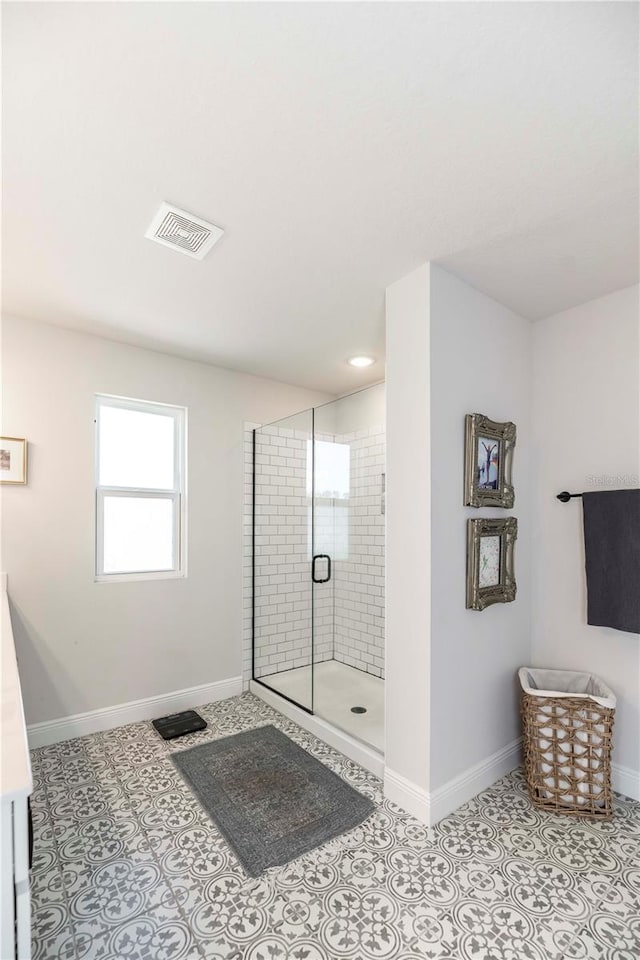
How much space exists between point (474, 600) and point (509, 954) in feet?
3.90

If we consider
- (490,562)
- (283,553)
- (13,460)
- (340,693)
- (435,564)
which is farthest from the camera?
(283,553)

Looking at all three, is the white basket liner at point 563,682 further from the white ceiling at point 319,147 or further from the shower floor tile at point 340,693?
the white ceiling at point 319,147

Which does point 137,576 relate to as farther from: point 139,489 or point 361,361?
point 361,361

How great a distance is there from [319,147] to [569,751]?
2.64 m

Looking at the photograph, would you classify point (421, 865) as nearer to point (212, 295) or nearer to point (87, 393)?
point (212, 295)

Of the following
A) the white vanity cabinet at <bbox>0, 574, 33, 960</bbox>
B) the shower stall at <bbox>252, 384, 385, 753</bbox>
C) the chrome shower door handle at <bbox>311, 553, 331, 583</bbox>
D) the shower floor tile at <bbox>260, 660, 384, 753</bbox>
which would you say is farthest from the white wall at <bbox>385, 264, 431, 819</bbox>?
the white vanity cabinet at <bbox>0, 574, 33, 960</bbox>

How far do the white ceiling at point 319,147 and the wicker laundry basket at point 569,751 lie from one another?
6.61 ft

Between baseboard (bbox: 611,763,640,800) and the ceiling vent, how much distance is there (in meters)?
3.09

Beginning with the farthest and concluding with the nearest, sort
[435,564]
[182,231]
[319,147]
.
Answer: [435,564]
[182,231]
[319,147]

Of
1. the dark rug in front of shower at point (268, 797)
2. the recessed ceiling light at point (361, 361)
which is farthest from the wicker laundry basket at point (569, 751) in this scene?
the recessed ceiling light at point (361, 361)

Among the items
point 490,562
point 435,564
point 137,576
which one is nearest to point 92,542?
point 137,576

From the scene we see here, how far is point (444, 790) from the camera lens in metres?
2.09

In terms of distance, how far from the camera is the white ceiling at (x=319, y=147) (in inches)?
43.5

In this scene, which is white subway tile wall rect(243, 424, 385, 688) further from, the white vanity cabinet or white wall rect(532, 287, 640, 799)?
the white vanity cabinet
